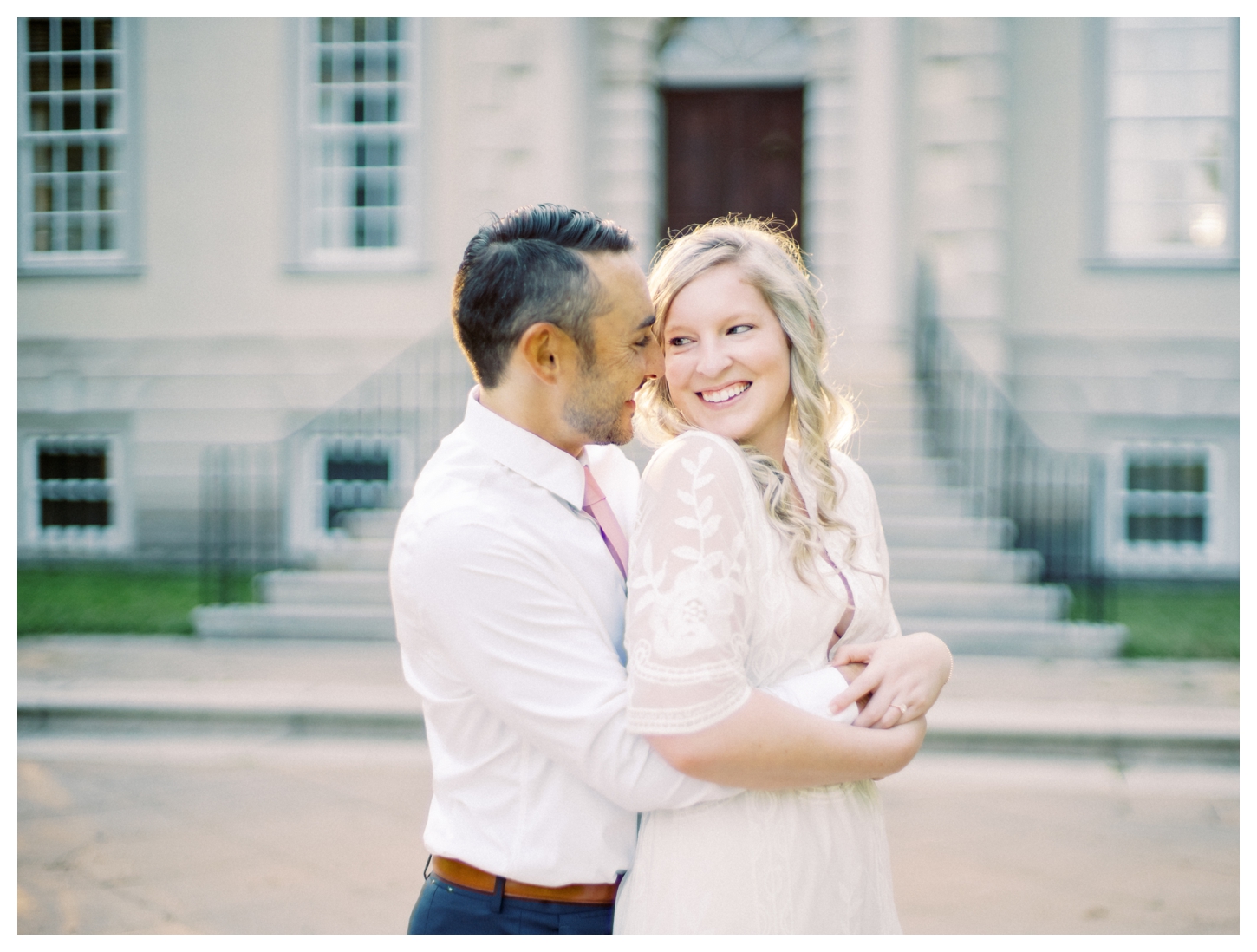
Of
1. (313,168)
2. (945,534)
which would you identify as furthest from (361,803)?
(313,168)

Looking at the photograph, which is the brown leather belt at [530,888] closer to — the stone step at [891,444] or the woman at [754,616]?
the woman at [754,616]

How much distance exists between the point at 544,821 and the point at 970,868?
3220 mm

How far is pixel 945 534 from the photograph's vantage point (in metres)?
8.11

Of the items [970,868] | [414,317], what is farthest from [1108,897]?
[414,317]

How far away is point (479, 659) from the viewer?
1608mm

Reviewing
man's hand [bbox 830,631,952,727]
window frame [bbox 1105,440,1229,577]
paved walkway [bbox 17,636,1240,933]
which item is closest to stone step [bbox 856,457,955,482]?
paved walkway [bbox 17,636,1240,933]

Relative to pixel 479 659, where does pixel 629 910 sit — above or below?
below

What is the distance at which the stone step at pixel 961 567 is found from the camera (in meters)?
7.82

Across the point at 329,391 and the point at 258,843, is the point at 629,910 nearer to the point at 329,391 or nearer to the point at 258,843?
the point at 258,843

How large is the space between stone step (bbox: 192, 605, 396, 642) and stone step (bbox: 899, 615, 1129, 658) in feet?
12.5

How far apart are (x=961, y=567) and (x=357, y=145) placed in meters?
7.77

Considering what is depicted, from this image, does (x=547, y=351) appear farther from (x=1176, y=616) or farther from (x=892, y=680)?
(x=1176, y=616)

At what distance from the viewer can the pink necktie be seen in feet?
5.89

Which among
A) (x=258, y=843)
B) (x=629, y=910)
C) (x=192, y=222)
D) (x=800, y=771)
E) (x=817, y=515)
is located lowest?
(x=258, y=843)
